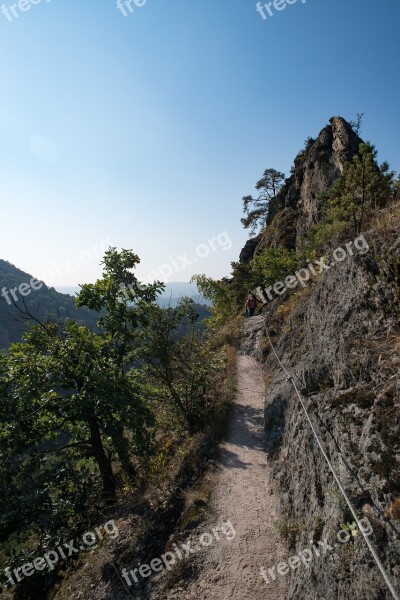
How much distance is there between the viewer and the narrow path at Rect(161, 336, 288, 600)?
5.06 meters

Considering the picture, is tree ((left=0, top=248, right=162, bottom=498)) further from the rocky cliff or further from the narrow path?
the rocky cliff

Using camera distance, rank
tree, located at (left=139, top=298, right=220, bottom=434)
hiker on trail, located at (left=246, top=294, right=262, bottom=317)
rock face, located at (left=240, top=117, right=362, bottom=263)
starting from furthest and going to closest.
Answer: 1. rock face, located at (left=240, top=117, right=362, bottom=263)
2. hiker on trail, located at (left=246, top=294, right=262, bottom=317)
3. tree, located at (left=139, top=298, right=220, bottom=434)

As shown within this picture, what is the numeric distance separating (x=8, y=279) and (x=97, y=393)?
16593 centimetres

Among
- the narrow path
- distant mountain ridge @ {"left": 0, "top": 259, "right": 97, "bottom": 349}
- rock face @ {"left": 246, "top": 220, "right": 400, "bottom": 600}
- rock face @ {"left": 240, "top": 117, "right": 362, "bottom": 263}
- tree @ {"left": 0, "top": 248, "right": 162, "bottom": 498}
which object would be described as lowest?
the narrow path

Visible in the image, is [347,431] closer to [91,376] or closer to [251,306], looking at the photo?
[91,376]

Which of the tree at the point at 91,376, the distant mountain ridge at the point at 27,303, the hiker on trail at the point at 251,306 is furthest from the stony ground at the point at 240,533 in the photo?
the distant mountain ridge at the point at 27,303

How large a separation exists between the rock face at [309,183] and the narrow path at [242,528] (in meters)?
20.0

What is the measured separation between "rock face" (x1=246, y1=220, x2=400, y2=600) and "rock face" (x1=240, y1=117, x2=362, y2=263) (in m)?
19.3

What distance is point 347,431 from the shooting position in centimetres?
446

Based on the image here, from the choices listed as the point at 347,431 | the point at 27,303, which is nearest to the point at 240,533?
the point at 347,431

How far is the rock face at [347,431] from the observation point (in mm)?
3414

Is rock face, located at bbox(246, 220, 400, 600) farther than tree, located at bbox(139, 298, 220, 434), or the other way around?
tree, located at bbox(139, 298, 220, 434)

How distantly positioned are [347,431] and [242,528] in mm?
3122

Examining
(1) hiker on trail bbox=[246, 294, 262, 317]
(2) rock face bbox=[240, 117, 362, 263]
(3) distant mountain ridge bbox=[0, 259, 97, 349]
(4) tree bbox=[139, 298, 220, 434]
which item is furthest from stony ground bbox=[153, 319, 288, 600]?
(3) distant mountain ridge bbox=[0, 259, 97, 349]
